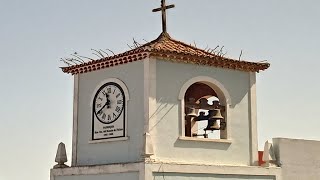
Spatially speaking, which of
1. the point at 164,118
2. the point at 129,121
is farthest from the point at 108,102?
the point at 164,118

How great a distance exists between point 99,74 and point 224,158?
3.15 meters

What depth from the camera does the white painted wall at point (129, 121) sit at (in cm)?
1498

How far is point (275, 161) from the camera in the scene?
54.3 ft

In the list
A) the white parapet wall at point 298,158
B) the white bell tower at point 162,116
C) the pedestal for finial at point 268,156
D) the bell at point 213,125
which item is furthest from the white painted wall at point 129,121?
the white parapet wall at point 298,158

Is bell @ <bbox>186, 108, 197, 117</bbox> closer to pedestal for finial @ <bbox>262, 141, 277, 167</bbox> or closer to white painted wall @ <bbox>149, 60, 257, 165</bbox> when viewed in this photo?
white painted wall @ <bbox>149, 60, 257, 165</bbox>

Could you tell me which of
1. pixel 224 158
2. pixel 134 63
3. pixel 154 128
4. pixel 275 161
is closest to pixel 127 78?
pixel 134 63

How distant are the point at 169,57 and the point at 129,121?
1500 millimetres

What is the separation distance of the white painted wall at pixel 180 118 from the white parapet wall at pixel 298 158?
2.60 feet

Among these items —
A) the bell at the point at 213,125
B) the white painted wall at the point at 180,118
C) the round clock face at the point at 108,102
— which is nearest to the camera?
the white painted wall at the point at 180,118

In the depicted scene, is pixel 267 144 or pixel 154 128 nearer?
pixel 154 128

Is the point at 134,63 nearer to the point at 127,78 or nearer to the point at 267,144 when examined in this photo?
the point at 127,78

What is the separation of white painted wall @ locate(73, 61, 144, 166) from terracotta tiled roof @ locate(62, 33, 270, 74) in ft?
0.47

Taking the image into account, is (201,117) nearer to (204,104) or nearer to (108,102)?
(204,104)

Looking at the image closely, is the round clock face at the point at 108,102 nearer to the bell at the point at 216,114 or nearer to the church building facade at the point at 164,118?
the church building facade at the point at 164,118
